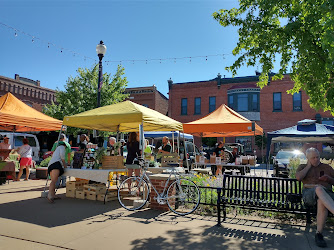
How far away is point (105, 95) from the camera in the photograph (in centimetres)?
2214

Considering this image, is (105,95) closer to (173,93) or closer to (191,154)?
(191,154)

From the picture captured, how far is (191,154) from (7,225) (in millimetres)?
12556

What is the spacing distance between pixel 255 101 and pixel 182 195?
2724 centimetres

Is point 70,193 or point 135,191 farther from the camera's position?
point 70,193

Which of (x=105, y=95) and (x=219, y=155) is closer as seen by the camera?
(x=219, y=155)

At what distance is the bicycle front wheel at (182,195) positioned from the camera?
21.0 ft

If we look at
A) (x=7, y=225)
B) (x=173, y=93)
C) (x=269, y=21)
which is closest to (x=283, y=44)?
(x=269, y=21)

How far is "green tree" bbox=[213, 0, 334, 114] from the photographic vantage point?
6523 millimetres

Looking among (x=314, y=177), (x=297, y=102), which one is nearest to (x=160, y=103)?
(x=297, y=102)

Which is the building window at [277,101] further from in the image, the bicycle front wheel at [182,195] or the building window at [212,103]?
the bicycle front wheel at [182,195]

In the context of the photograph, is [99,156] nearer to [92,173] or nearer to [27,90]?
[92,173]

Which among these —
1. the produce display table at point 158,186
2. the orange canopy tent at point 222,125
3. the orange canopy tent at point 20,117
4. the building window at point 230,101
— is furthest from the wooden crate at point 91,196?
the building window at point 230,101

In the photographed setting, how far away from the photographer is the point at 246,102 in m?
31.7

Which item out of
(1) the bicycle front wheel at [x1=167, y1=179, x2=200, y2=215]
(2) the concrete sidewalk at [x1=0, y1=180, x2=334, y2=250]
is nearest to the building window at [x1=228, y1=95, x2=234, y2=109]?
(1) the bicycle front wheel at [x1=167, y1=179, x2=200, y2=215]
